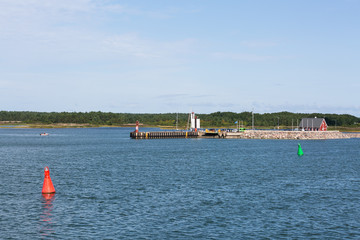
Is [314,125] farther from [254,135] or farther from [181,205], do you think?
[181,205]

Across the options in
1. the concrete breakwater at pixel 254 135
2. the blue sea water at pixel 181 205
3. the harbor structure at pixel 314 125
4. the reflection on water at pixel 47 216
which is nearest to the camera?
the reflection on water at pixel 47 216

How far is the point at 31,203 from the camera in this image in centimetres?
3538

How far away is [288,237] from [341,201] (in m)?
13.8

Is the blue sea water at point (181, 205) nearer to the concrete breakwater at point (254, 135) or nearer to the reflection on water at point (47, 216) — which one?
the reflection on water at point (47, 216)

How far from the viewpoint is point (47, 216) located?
30.7m

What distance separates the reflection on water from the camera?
88.2 feet

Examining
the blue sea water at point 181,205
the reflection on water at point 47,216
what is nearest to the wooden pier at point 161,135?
the blue sea water at point 181,205

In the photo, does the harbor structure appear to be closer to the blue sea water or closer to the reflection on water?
the blue sea water

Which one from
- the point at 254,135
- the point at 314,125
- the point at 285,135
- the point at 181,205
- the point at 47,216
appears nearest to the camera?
the point at 47,216

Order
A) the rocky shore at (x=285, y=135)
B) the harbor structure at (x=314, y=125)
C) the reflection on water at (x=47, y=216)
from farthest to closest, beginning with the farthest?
the harbor structure at (x=314, y=125), the rocky shore at (x=285, y=135), the reflection on water at (x=47, y=216)

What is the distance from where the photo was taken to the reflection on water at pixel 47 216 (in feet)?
88.2

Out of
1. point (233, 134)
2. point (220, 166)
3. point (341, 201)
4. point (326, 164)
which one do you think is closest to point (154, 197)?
point (341, 201)

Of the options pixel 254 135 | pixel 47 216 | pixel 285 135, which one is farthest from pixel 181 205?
pixel 254 135

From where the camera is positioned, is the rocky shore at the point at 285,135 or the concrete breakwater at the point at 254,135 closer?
the rocky shore at the point at 285,135
